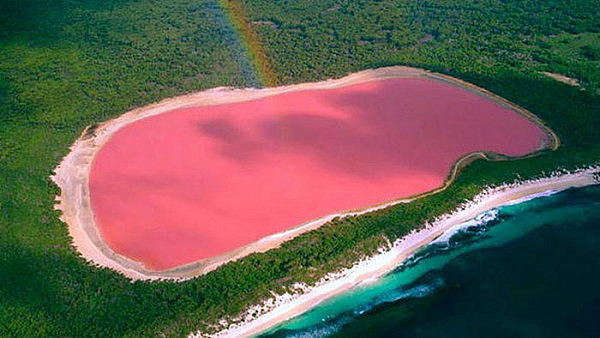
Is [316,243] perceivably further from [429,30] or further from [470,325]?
[429,30]

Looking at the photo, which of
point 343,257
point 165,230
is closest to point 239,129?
point 165,230

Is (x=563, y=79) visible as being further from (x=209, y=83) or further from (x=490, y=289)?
(x=209, y=83)

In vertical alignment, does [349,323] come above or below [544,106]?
below

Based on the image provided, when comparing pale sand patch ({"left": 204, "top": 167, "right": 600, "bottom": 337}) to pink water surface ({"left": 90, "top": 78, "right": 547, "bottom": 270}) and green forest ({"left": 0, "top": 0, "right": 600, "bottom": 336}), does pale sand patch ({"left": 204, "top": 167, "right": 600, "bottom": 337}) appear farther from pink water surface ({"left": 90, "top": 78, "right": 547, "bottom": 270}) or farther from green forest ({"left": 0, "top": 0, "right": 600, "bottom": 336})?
pink water surface ({"left": 90, "top": 78, "right": 547, "bottom": 270})

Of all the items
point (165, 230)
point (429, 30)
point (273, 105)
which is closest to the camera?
point (165, 230)

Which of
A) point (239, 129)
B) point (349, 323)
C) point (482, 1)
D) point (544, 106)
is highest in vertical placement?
point (482, 1)

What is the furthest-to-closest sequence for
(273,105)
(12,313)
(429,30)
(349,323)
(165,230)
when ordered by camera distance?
(429,30)
(273,105)
(165,230)
(349,323)
(12,313)

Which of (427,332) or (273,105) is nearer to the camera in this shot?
(427,332)
